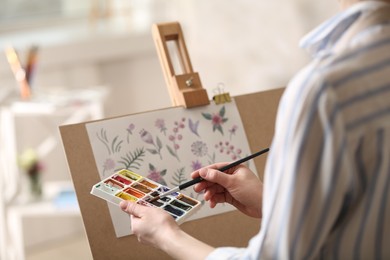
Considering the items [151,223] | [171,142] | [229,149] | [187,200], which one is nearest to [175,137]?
[171,142]

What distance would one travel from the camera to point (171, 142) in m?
1.47

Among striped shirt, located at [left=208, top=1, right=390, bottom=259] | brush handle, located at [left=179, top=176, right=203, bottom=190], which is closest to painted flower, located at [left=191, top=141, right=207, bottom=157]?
brush handle, located at [left=179, top=176, right=203, bottom=190]

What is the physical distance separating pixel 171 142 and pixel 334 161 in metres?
0.71

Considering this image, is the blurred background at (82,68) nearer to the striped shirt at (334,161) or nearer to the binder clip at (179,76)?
the binder clip at (179,76)

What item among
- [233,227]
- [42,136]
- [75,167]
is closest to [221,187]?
[233,227]

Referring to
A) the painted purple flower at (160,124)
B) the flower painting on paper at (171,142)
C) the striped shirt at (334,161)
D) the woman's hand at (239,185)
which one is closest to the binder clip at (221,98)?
the flower painting on paper at (171,142)

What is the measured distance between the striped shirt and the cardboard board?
53cm

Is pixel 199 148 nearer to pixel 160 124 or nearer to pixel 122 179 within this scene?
pixel 160 124

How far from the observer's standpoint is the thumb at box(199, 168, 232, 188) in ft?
4.13

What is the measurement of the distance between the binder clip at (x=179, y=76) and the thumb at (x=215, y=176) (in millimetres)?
258

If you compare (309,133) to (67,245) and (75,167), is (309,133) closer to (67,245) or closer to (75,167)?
(75,167)

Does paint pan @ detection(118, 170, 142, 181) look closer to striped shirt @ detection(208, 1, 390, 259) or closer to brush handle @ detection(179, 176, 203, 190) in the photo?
brush handle @ detection(179, 176, 203, 190)

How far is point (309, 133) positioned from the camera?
80cm

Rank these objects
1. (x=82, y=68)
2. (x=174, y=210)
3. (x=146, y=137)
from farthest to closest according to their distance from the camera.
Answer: (x=82, y=68) < (x=146, y=137) < (x=174, y=210)
